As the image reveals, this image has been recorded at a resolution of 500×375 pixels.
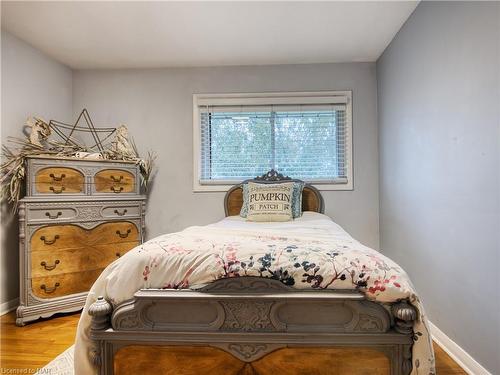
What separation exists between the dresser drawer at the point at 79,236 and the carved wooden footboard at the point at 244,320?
1585mm

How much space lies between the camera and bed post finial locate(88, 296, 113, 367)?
1.12m

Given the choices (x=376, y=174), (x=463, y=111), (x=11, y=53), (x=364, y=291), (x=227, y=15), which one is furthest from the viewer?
(x=376, y=174)

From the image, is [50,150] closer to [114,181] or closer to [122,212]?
[114,181]

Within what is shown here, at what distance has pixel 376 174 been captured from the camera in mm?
3135

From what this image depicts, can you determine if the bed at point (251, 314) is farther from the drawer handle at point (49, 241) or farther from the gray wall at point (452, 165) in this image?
the drawer handle at point (49, 241)

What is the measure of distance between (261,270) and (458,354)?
1.48 m

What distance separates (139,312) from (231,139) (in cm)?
239

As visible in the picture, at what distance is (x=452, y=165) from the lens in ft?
5.71

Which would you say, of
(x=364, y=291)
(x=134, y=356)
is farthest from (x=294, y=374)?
(x=134, y=356)

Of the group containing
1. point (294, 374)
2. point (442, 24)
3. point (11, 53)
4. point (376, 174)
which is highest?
point (11, 53)

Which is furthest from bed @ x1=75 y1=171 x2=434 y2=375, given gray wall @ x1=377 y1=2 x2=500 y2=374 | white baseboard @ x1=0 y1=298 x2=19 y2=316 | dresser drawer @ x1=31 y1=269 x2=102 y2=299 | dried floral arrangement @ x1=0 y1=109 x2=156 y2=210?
white baseboard @ x1=0 y1=298 x2=19 y2=316

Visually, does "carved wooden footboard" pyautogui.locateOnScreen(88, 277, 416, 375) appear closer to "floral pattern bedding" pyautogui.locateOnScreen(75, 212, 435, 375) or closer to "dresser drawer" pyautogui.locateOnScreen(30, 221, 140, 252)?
"floral pattern bedding" pyautogui.locateOnScreen(75, 212, 435, 375)

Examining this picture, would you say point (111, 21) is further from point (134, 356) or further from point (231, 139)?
point (134, 356)

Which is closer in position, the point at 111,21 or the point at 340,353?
the point at 340,353
